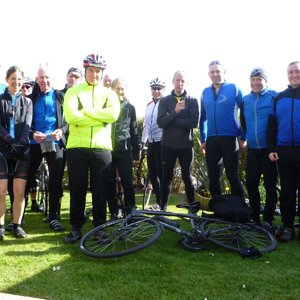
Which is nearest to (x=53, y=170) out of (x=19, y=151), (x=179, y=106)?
(x=19, y=151)

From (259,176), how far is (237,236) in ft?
4.34

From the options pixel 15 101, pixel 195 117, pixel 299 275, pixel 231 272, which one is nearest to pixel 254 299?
pixel 231 272

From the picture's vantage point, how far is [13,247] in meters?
4.71

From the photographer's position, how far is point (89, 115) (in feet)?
15.7

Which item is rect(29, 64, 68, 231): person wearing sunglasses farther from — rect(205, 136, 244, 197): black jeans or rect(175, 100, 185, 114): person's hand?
rect(205, 136, 244, 197): black jeans

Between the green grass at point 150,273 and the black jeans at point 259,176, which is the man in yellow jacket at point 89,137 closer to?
the green grass at point 150,273

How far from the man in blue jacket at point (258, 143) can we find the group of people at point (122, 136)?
0.05 ft

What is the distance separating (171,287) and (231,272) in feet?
2.36

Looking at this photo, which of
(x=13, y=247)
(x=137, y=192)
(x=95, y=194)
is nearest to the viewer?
(x=13, y=247)

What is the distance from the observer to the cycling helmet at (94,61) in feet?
16.0

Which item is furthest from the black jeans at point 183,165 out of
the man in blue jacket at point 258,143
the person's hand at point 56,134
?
the person's hand at point 56,134

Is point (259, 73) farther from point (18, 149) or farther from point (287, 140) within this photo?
point (18, 149)

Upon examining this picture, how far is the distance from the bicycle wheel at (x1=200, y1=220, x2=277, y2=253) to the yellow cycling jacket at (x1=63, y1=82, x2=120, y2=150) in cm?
162

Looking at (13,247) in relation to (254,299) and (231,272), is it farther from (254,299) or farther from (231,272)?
(254,299)
